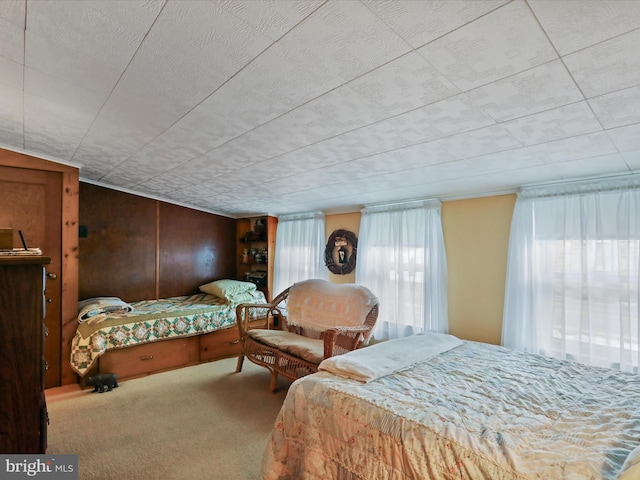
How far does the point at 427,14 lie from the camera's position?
117 centimetres

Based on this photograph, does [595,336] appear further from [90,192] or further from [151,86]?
[90,192]

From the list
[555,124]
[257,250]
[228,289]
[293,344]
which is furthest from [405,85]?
[257,250]

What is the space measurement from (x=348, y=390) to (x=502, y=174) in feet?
7.26

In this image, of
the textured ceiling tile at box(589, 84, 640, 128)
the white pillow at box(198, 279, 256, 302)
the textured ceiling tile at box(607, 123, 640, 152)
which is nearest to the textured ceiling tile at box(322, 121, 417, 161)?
the textured ceiling tile at box(589, 84, 640, 128)

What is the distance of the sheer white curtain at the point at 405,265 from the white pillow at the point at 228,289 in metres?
1.78

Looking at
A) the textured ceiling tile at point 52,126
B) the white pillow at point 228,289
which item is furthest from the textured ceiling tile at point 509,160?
the white pillow at point 228,289

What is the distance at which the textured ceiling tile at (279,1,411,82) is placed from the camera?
1208mm

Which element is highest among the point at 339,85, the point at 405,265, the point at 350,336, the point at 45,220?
the point at 339,85

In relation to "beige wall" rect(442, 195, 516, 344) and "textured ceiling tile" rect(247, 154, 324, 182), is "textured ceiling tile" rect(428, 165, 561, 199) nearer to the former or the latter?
"beige wall" rect(442, 195, 516, 344)

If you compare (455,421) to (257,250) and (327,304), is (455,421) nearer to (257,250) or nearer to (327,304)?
(327,304)

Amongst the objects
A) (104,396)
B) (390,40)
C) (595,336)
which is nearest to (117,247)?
(104,396)

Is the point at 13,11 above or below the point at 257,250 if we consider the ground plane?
above

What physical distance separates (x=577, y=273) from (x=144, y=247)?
5044mm

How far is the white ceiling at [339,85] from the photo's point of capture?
1218mm
